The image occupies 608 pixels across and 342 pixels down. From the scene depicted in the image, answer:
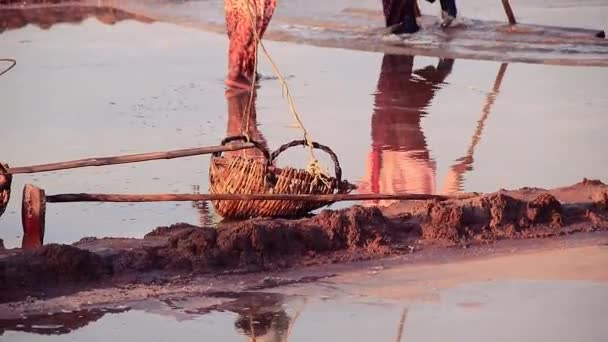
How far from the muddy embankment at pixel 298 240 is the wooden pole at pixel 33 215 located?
15 cm

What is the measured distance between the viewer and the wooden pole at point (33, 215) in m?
5.73

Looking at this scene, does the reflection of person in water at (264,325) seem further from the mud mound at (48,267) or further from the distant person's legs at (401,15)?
the distant person's legs at (401,15)

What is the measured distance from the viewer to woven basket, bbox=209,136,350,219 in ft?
21.4

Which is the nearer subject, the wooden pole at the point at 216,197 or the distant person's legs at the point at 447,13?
the wooden pole at the point at 216,197

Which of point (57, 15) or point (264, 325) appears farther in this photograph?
point (57, 15)

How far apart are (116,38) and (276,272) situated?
931cm

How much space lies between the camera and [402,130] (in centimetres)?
888

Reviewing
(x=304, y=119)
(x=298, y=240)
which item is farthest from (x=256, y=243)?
(x=304, y=119)

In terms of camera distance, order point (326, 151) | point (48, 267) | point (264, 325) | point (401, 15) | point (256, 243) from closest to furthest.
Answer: point (264, 325)
point (48, 267)
point (256, 243)
point (326, 151)
point (401, 15)

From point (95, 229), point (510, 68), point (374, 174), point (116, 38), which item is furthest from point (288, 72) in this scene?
point (95, 229)

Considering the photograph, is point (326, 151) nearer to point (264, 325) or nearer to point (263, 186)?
point (263, 186)

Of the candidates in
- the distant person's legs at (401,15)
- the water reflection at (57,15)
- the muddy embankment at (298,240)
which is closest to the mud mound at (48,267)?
the muddy embankment at (298,240)

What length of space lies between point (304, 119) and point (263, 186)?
9.23ft

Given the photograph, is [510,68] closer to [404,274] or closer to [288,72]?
[288,72]
